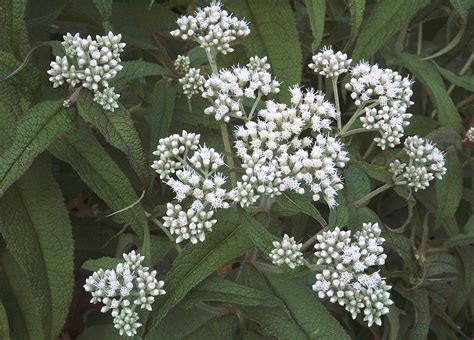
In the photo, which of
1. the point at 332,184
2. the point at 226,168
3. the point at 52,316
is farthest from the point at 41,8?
the point at 332,184

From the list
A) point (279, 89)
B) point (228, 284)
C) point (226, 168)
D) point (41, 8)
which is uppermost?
point (41, 8)

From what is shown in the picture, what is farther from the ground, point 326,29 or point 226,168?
point 326,29

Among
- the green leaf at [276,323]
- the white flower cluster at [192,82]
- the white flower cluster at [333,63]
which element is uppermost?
the white flower cluster at [333,63]

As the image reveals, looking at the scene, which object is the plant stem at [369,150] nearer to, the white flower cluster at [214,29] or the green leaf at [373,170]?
the green leaf at [373,170]

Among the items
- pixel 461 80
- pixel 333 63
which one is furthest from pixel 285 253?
pixel 461 80

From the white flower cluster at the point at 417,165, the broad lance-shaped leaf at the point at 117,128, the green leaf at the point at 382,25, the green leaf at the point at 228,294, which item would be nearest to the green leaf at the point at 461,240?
the white flower cluster at the point at 417,165

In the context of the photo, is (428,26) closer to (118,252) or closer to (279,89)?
(279,89)

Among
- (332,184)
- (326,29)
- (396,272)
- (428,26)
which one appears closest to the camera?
(332,184)

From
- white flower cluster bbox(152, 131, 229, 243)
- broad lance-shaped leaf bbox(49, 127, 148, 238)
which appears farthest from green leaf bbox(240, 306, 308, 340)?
broad lance-shaped leaf bbox(49, 127, 148, 238)

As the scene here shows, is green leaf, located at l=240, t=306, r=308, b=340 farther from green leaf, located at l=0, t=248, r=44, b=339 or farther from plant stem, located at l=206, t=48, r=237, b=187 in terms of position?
green leaf, located at l=0, t=248, r=44, b=339
